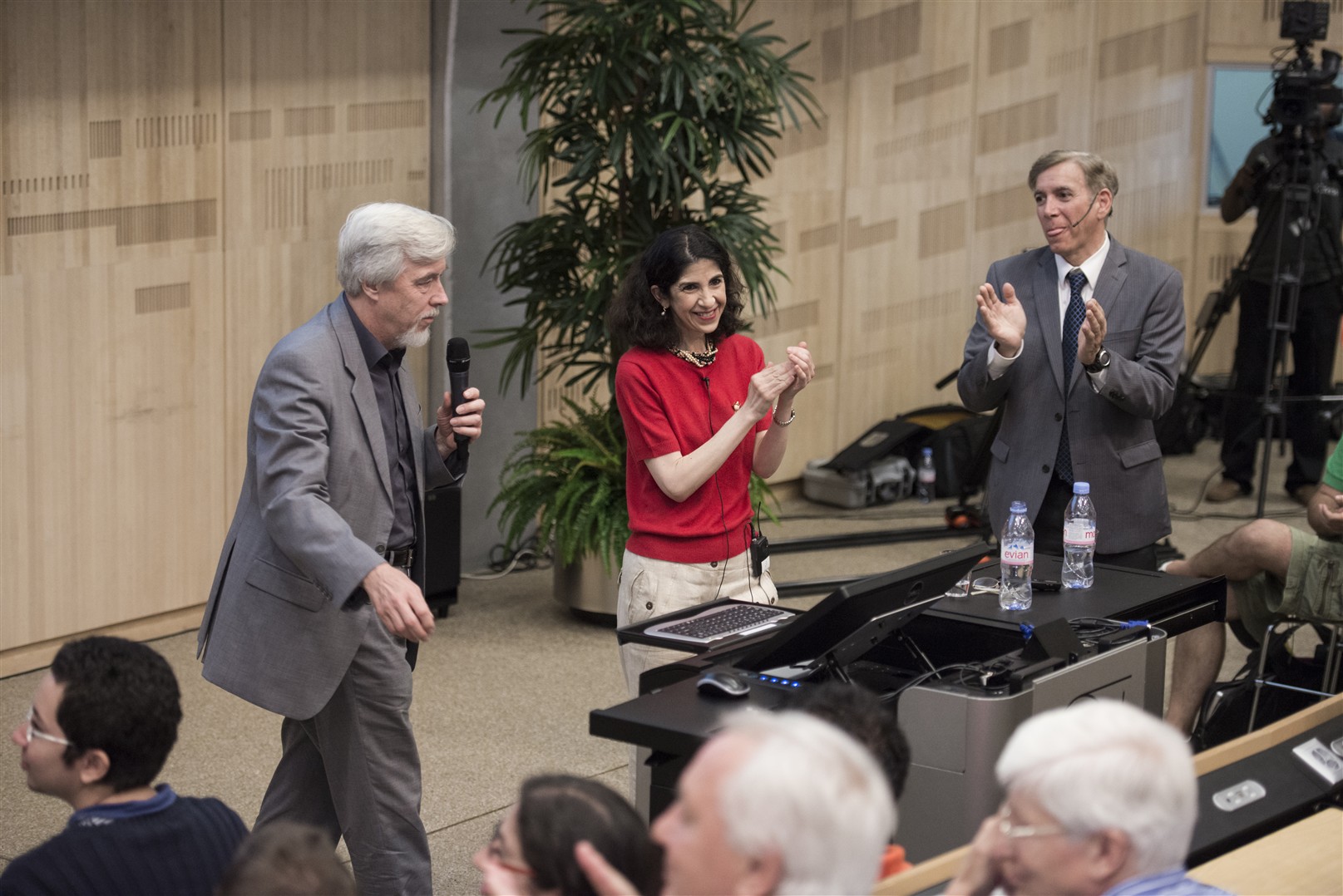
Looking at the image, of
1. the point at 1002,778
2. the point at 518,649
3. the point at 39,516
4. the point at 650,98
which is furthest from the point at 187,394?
the point at 1002,778

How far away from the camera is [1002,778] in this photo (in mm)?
1916

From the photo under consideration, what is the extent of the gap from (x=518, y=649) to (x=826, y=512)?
2543 millimetres

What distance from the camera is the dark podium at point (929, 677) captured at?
2.59 m

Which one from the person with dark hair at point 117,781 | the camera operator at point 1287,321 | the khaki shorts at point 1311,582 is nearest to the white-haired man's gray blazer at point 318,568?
the person with dark hair at point 117,781

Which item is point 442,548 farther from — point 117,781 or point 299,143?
point 117,781

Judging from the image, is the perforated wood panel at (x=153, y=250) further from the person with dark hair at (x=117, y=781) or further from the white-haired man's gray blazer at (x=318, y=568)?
the person with dark hair at (x=117, y=781)

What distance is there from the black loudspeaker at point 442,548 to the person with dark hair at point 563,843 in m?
3.88

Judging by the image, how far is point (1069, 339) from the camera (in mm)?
3889

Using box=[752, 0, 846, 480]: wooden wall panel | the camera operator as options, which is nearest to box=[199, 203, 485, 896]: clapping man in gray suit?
box=[752, 0, 846, 480]: wooden wall panel

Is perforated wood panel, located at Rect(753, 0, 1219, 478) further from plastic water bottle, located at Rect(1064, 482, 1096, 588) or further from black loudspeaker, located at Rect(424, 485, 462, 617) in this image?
plastic water bottle, located at Rect(1064, 482, 1096, 588)

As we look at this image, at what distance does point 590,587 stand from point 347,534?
118 inches

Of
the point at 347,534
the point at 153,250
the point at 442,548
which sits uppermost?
the point at 153,250

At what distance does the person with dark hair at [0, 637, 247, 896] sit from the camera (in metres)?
2.11

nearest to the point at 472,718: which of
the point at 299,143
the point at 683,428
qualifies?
the point at 683,428
